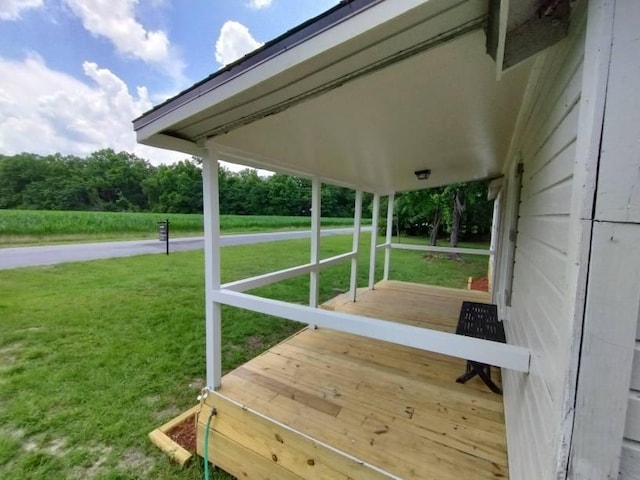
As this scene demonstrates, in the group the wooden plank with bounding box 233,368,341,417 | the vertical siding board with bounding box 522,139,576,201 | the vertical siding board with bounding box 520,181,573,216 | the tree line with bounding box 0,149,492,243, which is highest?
the tree line with bounding box 0,149,492,243

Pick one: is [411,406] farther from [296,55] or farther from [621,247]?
[296,55]

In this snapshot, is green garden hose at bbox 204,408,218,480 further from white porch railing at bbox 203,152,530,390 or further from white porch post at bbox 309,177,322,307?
white porch post at bbox 309,177,322,307

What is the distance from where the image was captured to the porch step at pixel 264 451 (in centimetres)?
161

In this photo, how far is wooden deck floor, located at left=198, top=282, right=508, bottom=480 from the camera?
5.64ft

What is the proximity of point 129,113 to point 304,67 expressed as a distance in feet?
124

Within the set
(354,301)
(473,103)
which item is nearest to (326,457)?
(473,103)

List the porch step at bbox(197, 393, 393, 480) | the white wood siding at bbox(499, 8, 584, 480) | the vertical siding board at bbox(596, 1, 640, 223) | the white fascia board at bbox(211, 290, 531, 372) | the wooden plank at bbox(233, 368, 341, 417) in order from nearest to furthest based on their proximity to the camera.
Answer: the vertical siding board at bbox(596, 1, 640, 223) → the white wood siding at bbox(499, 8, 584, 480) → the white fascia board at bbox(211, 290, 531, 372) → the porch step at bbox(197, 393, 393, 480) → the wooden plank at bbox(233, 368, 341, 417)

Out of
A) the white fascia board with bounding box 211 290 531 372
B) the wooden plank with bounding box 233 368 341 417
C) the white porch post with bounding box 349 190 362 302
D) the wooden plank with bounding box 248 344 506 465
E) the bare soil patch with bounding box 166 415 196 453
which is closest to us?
the white fascia board with bounding box 211 290 531 372

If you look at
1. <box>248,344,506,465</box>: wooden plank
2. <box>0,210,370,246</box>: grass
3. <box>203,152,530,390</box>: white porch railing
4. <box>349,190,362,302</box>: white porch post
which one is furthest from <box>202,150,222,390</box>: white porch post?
<box>0,210,370,246</box>: grass

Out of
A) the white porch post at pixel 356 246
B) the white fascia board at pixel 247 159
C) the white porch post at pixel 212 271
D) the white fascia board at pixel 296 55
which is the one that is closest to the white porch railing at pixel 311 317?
the white porch post at pixel 212 271

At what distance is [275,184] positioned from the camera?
1278 inches

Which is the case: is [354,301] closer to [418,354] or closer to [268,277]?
[418,354]

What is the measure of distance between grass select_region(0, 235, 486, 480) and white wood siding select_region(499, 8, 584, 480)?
6.40 ft

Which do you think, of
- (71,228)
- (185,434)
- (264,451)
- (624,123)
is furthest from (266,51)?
(71,228)
